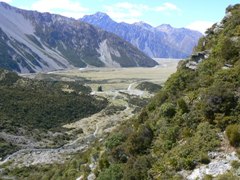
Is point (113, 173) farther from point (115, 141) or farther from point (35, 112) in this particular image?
point (35, 112)

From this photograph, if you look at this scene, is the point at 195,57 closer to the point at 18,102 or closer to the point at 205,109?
the point at 205,109

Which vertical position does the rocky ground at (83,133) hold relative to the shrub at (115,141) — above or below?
below

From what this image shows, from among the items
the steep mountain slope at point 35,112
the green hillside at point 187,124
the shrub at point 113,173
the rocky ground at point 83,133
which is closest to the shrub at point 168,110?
the green hillside at point 187,124

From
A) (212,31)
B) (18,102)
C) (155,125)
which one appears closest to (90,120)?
(18,102)

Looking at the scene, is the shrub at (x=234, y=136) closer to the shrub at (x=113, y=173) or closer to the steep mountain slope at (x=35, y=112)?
the shrub at (x=113, y=173)

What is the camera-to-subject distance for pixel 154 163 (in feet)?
86.0

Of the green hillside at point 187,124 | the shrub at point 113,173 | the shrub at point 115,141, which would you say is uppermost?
the green hillside at point 187,124

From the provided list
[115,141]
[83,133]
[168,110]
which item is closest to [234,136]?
[168,110]

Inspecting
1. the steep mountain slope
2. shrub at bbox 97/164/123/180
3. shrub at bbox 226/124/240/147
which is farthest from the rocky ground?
shrub at bbox 226/124/240/147

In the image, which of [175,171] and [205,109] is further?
[205,109]

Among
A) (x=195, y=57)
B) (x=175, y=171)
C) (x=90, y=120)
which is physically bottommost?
(x=90, y=120)

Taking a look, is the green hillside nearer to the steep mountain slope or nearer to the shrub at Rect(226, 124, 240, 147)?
the shrub at Rect(226, 124, 240, 147)

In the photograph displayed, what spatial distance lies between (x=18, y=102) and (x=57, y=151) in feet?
187

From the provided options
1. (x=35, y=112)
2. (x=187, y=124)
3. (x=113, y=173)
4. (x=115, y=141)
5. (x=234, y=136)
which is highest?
(x=234, y=136)
